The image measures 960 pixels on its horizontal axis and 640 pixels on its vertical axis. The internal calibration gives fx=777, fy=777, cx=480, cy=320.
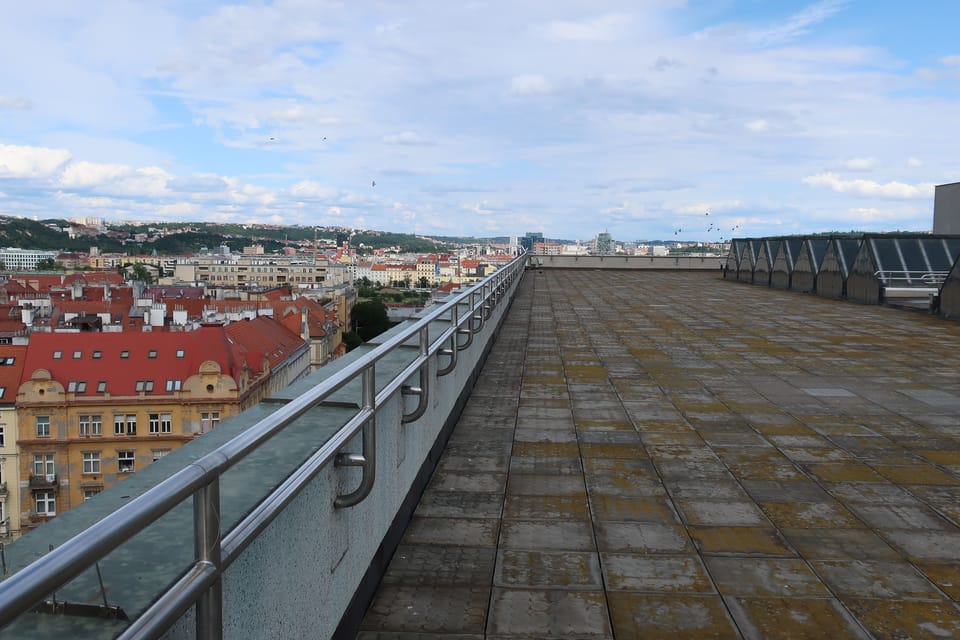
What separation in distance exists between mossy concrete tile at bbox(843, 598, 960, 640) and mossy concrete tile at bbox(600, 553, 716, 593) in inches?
25.2

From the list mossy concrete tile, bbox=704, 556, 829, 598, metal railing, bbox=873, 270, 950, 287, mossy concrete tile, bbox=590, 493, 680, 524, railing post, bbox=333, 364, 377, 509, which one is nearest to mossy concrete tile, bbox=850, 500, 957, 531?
mossy concrete tile, bbox=704, 556, 829, 598

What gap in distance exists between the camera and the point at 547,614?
11.0ft

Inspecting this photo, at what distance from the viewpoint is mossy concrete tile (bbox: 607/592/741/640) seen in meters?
3.21

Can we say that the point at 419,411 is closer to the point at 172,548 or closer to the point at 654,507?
the point at 654,507

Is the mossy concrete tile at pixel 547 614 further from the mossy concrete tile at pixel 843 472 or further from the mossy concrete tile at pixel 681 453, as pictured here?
the mossy concrete tile at pixel 843 472

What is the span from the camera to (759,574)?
3.78 m

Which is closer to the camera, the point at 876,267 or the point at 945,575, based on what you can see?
the point at 945,575

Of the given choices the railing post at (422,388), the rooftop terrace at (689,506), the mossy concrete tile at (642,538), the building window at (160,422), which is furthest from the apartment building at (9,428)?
the mossy concrete tile at (642,538)

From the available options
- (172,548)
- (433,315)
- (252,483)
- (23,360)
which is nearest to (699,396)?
(433,315)

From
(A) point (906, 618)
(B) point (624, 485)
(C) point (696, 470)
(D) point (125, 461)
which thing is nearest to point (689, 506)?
(B) point (624, 485)

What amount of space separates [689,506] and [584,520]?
2.32 feet

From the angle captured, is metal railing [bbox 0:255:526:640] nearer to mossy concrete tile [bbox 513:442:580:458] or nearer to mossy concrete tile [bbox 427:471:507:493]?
mossy concrete tile [bbox 427:471:507:493]

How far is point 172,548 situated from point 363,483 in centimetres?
137

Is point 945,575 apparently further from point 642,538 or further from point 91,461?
point 91,461
